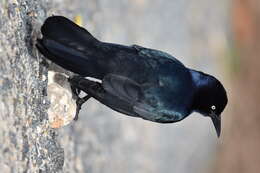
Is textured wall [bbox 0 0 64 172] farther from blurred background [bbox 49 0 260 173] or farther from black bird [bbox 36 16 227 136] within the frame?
blurred background [bbox 49 0 260 173]

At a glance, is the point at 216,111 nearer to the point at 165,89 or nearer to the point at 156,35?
the point at 165,89

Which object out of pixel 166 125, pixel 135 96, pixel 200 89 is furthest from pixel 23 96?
pixel 166 125

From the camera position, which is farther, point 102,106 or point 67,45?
point 102,106

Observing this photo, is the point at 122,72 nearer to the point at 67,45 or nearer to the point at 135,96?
the point at 135,96

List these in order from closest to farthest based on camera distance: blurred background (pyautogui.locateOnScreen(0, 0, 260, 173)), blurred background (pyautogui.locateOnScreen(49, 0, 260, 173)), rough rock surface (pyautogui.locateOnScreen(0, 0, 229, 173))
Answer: rough rock surface (pyautogui.locateOnScreen(0, 0, 229, 173))
blurred background (pyautogui.locateOnScreen(0, 0, 260, 173))
blurred background (pyautogui.locateOnScreen(49, 0, 260, 173))

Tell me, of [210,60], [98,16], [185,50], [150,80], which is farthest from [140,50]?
[210,60]

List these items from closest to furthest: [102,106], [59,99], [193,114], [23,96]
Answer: [23,96], [59,99], [102,106], [193,114]

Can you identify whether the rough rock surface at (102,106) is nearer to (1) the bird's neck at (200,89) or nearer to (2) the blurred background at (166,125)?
(2) the blurred background at (166,125)

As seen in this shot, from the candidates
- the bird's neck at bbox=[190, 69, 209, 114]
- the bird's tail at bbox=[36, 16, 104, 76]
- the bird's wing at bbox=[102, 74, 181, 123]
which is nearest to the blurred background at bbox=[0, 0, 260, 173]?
the bird's tail at bbox=[36, 16, 104, 76]
